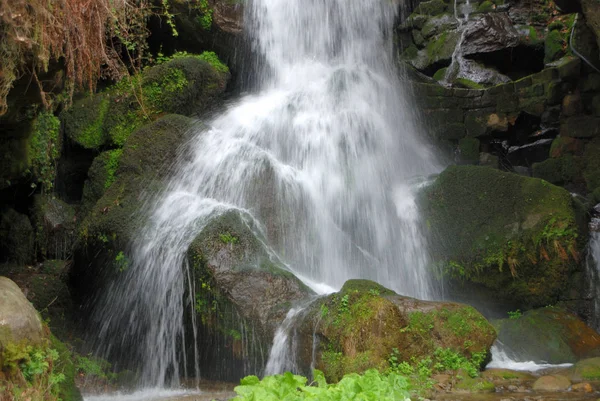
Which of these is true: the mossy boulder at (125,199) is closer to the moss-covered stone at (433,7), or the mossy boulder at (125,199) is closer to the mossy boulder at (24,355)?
the mossy boulder at (24,355)

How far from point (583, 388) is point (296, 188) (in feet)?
16.2

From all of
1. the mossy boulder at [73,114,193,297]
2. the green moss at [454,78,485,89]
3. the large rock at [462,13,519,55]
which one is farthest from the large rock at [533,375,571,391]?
the large rock at [462,13,519,55]

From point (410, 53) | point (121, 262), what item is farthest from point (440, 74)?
point (121, 262)

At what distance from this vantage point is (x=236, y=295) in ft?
23.1

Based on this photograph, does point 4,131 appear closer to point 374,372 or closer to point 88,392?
point 88,392

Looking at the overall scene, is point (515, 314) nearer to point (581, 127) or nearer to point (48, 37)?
point (581, 127)

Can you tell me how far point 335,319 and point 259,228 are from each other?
225 centimetres

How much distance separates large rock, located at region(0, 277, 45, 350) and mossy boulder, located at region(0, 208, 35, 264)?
5.03m

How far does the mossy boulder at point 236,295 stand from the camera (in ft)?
22.4

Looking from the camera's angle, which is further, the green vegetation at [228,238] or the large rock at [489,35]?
the large rock at [489,35]

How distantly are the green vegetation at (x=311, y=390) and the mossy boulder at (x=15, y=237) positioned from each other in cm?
839

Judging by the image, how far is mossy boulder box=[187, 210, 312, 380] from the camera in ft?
22.4

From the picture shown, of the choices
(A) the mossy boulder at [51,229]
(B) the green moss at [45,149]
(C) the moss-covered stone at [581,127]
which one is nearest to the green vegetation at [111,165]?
(B) the green moss at [45,149]

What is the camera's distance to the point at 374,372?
3268 millimetres
